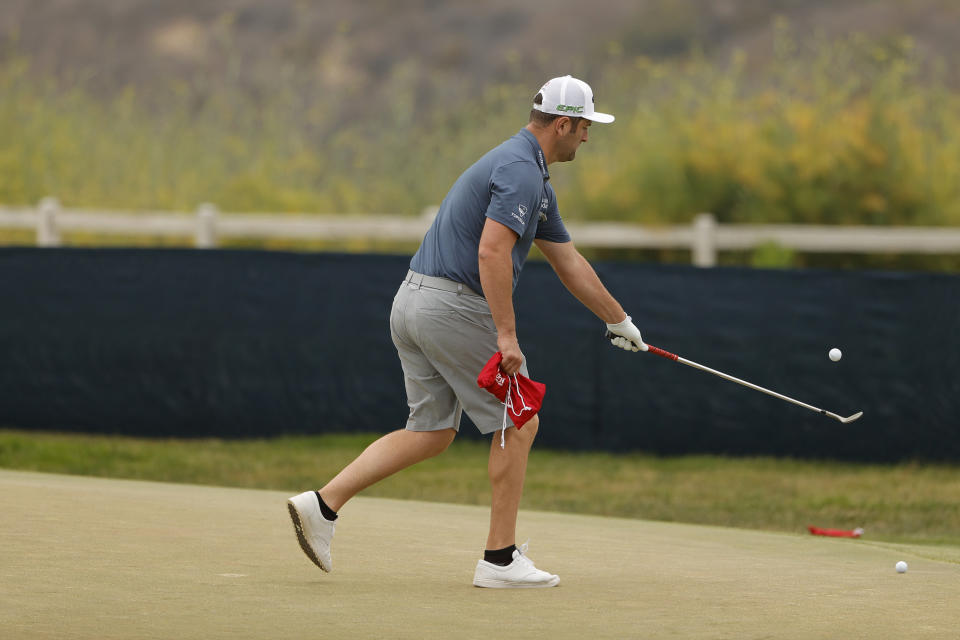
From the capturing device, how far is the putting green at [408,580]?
5.79m

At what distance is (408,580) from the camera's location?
22.2ft

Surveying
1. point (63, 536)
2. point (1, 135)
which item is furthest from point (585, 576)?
point (1, 135)

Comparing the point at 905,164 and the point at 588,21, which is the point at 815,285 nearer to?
the point at 905,164

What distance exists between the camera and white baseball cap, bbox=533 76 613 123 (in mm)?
6703

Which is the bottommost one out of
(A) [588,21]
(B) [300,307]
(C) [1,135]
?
(B) [300,307]

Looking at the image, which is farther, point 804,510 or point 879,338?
point 879,338

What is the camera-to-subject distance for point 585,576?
23.2 feet

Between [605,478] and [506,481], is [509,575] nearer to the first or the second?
[506,481]

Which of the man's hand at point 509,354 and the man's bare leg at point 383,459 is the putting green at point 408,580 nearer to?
the man's bare leg at point 383,459

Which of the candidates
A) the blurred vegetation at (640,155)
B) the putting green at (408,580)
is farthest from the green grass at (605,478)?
the blurred vegetation at (640,155)

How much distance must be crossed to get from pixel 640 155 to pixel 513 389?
41.1 feet

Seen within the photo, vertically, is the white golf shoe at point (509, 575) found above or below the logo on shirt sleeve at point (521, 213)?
below

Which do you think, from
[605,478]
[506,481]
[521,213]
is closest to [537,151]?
[521,213]

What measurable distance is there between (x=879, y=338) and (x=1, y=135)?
16.3m
